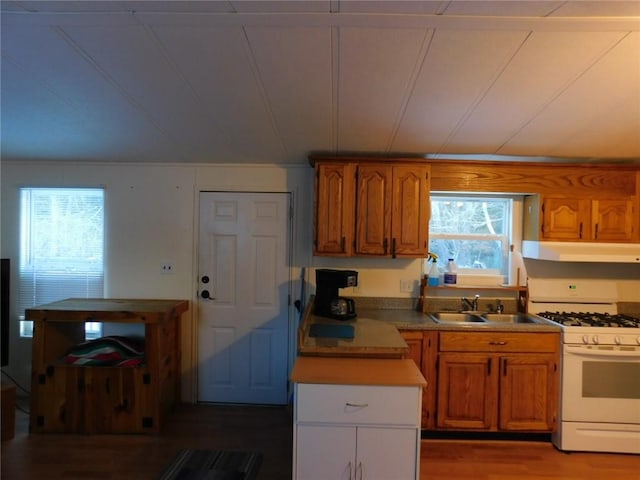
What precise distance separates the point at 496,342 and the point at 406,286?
0.84m

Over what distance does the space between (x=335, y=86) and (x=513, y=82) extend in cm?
→ 77

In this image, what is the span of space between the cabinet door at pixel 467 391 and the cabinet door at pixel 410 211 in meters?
0.86

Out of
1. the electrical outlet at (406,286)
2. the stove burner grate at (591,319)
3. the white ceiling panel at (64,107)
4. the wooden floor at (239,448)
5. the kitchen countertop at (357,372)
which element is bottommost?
the wooden floor at (239,448)

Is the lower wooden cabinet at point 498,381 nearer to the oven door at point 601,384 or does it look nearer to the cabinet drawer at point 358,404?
the oven door at point 601,384

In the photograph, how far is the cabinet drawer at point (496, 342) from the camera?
2.59 m

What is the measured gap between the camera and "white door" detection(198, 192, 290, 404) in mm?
3193

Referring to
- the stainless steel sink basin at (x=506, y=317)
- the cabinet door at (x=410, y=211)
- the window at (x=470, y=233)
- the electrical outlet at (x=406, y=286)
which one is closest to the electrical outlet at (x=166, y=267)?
the cabinet door at (x=410, y=211)

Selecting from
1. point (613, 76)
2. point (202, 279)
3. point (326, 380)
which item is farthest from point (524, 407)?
point (202, 279)

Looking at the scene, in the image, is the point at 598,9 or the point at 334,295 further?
the point at 334,295

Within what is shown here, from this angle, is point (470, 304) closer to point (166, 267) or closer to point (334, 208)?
point (334, 208)

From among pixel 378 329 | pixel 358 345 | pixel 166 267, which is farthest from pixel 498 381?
pixel 166 267

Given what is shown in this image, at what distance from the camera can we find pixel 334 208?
2826mm

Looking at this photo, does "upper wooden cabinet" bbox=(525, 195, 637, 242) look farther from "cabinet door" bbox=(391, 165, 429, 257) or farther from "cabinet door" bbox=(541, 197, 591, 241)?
"cabinet door" bbox=(391, 165, 429, 257)

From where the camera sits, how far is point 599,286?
3.06 metres
